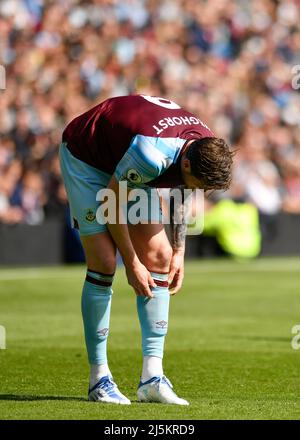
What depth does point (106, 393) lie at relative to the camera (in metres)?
6.83

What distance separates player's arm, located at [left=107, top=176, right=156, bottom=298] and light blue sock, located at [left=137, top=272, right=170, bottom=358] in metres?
0.13

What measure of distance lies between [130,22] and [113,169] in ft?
47.4

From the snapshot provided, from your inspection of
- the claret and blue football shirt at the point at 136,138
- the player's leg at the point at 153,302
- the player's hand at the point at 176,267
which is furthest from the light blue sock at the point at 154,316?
the claret and blue football shirt at the point at 136,138

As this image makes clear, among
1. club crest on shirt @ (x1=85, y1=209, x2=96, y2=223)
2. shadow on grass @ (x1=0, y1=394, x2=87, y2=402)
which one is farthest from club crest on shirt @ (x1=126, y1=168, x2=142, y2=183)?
shadow on grass @ (x1=0, y1=394, x2=87, y2=402)

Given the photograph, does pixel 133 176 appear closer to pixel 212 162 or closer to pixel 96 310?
pixel 212 162

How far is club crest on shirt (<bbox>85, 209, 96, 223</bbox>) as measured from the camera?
6.87 metres

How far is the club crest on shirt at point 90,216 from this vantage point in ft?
22.5

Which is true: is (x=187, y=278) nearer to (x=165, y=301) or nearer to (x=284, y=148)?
(x=284, y=148)

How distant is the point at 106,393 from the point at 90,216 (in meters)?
1.11

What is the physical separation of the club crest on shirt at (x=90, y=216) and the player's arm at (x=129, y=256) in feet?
0.47

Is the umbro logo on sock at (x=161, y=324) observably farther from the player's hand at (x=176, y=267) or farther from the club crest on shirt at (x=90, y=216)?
the club crest on shirt at (x=90, y=216)

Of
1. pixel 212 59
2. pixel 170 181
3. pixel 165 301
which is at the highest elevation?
pixel 212 59
